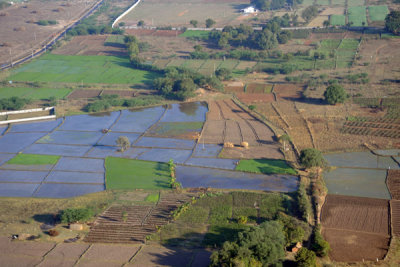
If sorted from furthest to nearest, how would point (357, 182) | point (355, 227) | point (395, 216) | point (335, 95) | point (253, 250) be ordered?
point (335, 95) < point (357, 182) < point (395, 216) < point (355, 227) < point (253, 250)

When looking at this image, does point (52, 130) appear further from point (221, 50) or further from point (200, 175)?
point (221, 50)

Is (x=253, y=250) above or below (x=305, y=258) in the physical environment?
above

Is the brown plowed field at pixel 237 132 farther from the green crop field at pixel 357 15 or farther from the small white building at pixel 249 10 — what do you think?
the small white building at pixel 249 10

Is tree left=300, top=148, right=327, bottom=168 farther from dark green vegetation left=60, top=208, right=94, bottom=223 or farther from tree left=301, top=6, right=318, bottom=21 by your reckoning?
tree left=301, top=6, right=318, bottom=21

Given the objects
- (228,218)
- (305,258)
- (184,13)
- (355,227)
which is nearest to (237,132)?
(228,218)

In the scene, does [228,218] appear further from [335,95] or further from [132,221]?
[335,95]

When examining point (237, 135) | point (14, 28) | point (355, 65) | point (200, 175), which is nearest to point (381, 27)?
point (355, 65)

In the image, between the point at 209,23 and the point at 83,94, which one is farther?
the point at 209,23

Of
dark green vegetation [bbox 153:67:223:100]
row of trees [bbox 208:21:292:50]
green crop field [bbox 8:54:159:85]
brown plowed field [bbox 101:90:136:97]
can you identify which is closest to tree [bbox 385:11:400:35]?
row of trees [bbox 208:21:292:50]
